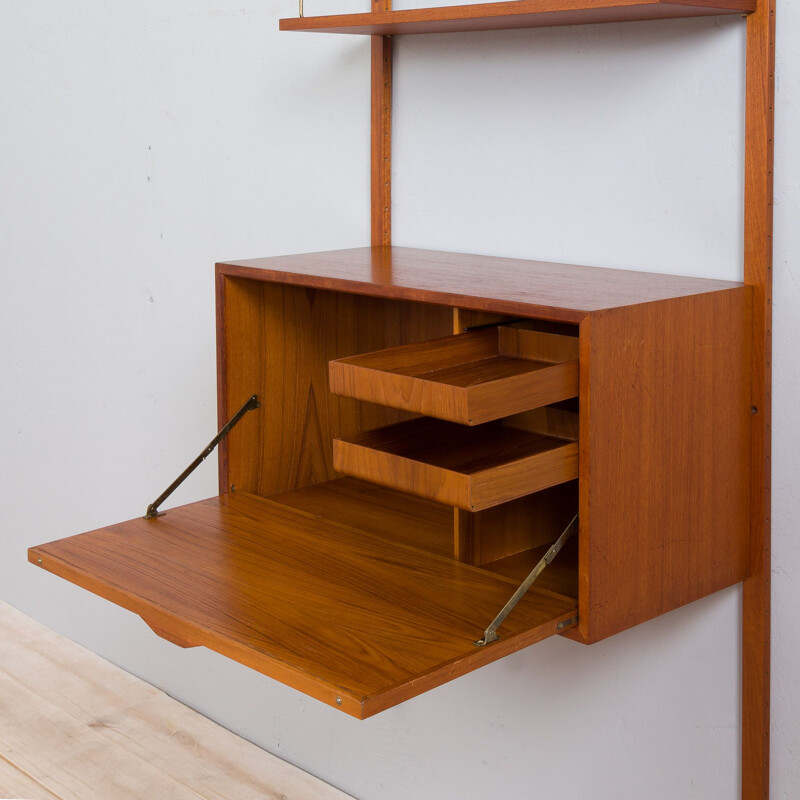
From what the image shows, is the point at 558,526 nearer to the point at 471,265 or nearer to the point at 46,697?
the point at 471,265

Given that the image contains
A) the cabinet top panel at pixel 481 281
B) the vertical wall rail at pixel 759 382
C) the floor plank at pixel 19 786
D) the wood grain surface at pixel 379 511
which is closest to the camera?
the cabinet top panel at pixel 481 281

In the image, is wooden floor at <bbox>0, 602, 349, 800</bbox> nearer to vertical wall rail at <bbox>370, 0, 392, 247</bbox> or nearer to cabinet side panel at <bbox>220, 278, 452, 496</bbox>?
cabinet side panel at <bbox>220, 278, 452, 496</bbox>

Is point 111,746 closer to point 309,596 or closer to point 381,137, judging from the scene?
point 309,596

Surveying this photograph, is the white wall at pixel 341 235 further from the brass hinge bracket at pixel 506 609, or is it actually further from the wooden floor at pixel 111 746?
the brass hinge bracket at pixel 506 609

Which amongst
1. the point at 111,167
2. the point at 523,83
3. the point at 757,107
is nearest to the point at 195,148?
the point at 111,167

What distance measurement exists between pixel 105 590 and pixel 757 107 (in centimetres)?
96

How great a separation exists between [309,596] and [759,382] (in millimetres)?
598

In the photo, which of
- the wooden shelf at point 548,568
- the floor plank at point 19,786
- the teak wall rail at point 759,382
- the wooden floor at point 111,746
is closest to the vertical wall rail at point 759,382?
the teak wall rail at point 759,382

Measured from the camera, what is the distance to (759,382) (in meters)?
1.40

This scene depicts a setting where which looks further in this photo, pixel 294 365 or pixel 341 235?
pixel 341 235

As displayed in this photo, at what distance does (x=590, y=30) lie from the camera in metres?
1.52

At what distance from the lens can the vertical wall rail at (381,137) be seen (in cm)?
179

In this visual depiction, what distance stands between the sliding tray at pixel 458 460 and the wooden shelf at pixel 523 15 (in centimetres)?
50

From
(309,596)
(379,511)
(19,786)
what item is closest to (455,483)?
(309,596)
